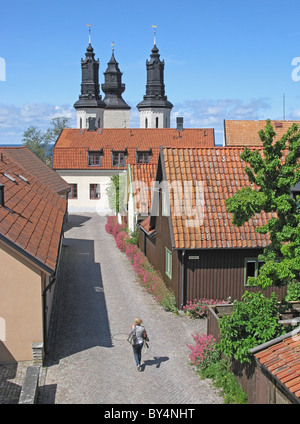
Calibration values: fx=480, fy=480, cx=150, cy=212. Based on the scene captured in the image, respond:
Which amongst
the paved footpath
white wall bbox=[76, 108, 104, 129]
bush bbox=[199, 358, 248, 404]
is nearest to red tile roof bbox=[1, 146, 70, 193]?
the paved footpath

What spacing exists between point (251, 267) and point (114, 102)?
58.3 metres

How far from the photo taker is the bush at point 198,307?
643 inches

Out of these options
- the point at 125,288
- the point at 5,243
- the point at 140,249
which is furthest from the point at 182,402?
the point at 140,249

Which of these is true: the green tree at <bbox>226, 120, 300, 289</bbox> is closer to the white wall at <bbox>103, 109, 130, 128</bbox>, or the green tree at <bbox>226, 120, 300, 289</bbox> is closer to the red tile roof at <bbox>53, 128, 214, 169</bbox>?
the red tile roof at <bbox>53, 128, 214, 169</bbox>

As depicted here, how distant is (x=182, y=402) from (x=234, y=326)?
2.08 meters

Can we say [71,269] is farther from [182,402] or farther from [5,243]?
[182,402]

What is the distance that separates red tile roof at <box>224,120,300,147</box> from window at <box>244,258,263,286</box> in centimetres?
2598

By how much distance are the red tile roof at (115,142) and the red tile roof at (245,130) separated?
5.72 metres

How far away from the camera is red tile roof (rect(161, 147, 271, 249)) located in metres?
16.5

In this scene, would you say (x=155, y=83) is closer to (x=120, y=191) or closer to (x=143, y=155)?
(x=143, y=155)

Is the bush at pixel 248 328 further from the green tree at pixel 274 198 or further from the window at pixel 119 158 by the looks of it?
the window at pixel 119 158

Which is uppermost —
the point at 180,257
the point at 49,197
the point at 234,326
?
the point at 49,197
